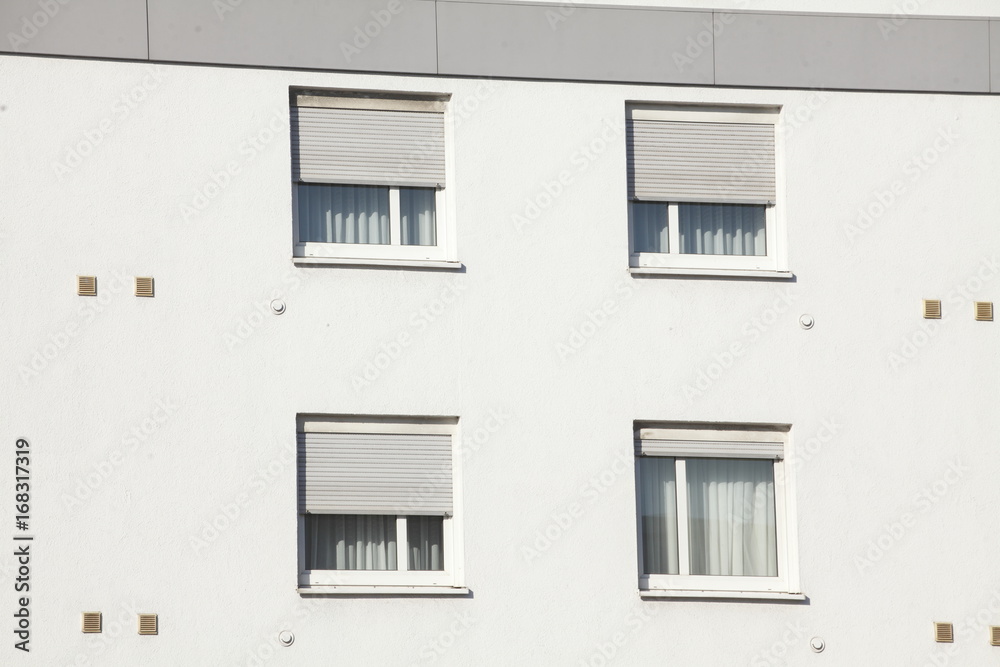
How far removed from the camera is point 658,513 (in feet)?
49.1

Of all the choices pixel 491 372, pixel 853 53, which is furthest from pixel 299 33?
pixel 853 53

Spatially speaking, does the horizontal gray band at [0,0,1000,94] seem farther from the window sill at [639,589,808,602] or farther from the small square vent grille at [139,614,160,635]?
the small square vent grille at [139,614,160,635]

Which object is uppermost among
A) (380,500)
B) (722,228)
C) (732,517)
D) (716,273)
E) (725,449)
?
(722,228)

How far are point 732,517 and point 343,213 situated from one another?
4.35m

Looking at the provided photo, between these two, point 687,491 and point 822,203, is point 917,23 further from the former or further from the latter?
point 687,491

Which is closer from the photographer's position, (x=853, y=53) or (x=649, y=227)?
(x=649, y=227)

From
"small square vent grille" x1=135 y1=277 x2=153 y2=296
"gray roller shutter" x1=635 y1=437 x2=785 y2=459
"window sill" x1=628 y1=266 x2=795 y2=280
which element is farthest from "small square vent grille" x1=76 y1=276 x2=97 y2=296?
"gray roller shutter" x1=635 y1=437 x2=785 y2=459

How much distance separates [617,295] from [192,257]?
3.66 metres

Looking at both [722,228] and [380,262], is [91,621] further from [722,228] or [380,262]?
[722,228]

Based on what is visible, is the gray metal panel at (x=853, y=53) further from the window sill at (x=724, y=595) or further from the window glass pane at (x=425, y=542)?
the window glass pane at (x=425, y=542)

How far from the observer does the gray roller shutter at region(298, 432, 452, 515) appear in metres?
14.5

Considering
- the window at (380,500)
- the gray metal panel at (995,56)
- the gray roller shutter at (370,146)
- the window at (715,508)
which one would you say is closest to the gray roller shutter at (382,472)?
the window at (380,500)

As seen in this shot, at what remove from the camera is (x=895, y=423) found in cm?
1493

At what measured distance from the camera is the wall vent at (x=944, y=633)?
47.7 feet
